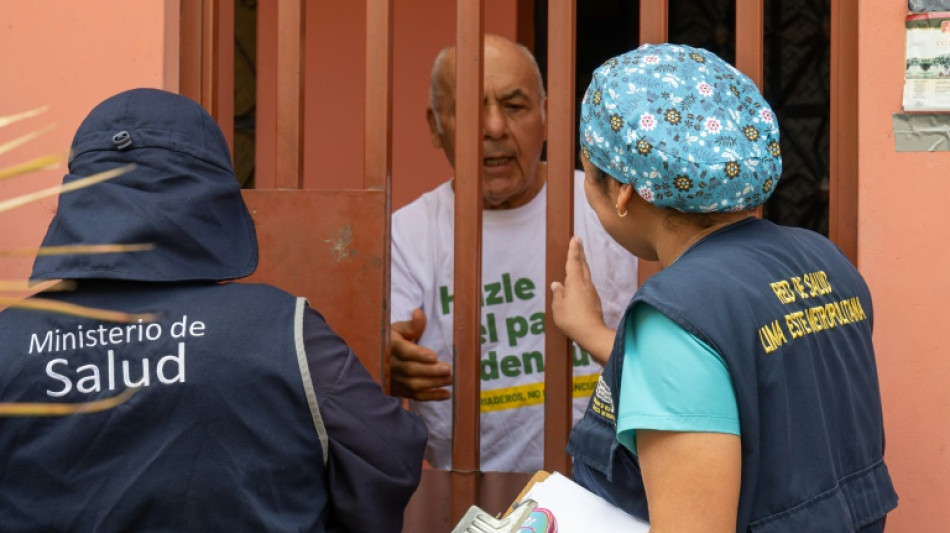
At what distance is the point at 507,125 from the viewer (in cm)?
306

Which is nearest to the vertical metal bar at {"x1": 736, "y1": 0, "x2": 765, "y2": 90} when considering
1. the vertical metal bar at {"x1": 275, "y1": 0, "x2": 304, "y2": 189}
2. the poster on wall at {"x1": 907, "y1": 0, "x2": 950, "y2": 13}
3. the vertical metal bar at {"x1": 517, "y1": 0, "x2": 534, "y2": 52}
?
the poster on wall at {"x1": 907, "y1": 0, "x2": 950, "y2": 13}

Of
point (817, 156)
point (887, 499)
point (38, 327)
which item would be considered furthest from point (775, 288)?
point (817, 156)

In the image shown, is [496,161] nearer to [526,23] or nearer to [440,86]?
[440,86]

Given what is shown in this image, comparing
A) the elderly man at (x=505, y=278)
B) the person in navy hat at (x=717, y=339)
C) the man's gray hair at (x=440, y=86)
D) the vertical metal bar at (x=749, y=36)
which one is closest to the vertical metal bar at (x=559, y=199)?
the vertical metal bar at (x=749, y=36)

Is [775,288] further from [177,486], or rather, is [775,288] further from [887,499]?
[177,486]

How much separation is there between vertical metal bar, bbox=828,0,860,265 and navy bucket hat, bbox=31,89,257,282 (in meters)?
1.13

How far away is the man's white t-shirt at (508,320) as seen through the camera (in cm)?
284

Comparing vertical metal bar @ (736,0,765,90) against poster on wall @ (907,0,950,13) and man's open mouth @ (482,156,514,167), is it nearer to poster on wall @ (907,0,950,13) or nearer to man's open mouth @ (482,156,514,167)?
poster on wall @ (907,0,950,13)

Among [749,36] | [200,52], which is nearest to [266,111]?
[200,52]

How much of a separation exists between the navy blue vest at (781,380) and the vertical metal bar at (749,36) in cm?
67

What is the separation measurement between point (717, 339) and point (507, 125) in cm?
182

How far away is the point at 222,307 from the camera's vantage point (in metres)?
1.66

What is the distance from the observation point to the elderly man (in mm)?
2840

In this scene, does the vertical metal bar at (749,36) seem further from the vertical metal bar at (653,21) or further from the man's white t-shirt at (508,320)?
the man's white t-shirt at (508,320)
